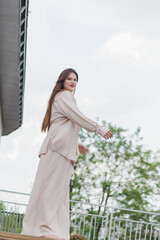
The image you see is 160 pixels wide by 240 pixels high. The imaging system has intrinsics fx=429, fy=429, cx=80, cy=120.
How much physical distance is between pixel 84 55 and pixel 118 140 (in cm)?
2321

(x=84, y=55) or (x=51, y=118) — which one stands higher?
(x=84, y=55)

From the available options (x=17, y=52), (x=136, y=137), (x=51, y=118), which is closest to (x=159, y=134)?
(x=136, y=137)

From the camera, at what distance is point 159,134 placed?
40.3 meters

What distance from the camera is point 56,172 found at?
398 cm

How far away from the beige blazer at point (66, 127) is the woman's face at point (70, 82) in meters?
0.12

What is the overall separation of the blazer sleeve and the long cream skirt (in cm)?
37

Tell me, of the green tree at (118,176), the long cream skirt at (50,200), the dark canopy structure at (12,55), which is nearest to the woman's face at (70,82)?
the long cream skirt at (50,200)

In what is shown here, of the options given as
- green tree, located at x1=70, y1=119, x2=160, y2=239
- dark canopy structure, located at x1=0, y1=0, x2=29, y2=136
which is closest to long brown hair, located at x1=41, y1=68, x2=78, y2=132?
dark canopy structure, located at x1=0, y1=0, x2=29, y2=136

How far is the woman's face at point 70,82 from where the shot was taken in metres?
4.40

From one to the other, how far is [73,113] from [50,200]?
33.5 inches

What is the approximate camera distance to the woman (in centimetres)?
385

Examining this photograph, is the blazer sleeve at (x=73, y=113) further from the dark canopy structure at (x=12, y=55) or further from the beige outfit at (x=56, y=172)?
the dark canopy structure at (x=12, y=55)

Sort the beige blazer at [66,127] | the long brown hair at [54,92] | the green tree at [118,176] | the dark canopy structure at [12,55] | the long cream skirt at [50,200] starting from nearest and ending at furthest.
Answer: the long cream skirt at [50,200], the beige blazer at [66,127], the long brown hair at [54,92], the dark canopy structure at [12,55], the green tree at [118,176]

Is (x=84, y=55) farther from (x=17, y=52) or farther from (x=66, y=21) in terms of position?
(x=17, y=52)
